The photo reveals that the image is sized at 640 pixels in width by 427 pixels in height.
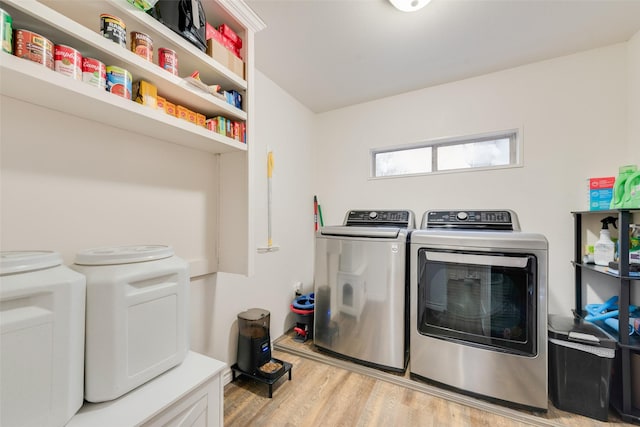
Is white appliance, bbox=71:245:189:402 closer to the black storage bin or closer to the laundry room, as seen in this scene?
the laundry room

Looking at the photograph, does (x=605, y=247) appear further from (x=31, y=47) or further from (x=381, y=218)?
(x=31, y=47)

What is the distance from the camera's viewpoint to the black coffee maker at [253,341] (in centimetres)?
174

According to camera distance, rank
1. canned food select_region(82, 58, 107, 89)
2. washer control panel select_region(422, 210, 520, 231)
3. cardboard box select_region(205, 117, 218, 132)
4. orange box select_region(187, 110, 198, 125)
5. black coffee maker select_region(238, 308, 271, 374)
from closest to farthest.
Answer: canned food select_region(82, 58, 107, 89) → orange box select_region(187, 110, 198, 125) → cardboard box select_region(205, 117, 218, 132) → black coffee maker select_region(238, 308, 271, 374) → washer control panel select_region(422, 210, 520, 231)

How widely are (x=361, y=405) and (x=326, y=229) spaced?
1.26 m

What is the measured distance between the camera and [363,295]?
1.95 m

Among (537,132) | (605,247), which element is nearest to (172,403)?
(605,247)

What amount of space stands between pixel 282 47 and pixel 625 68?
8.27 feet

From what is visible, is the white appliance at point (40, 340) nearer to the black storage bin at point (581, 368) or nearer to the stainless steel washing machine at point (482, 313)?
the stainless steel washing machine at point (482, 313)

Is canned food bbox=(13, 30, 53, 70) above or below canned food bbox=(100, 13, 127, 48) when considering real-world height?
below

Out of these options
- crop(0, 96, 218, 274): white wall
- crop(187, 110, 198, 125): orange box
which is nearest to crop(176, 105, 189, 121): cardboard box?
crop(187, 110, 198, 125): orange box

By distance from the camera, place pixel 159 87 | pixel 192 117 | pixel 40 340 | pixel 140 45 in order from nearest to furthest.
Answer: pixel 40 340, pixel 140 45, pixel 159 87, pixel 192 117

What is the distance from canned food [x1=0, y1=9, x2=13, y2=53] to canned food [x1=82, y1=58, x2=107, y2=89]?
0.16 metres

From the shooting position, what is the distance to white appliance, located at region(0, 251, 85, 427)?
0.59 m

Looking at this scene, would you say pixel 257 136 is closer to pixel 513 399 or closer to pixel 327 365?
pixel 327 365
